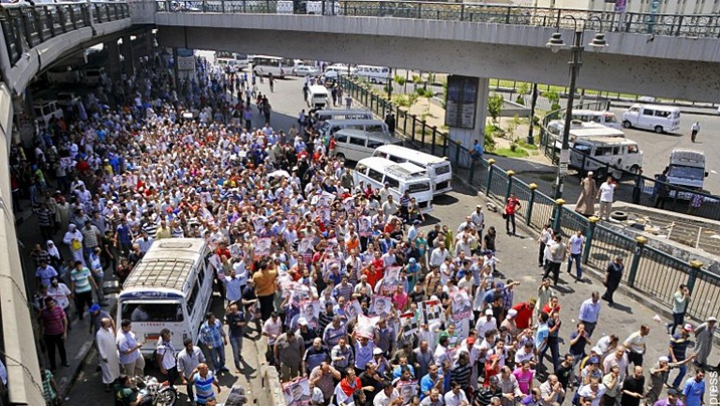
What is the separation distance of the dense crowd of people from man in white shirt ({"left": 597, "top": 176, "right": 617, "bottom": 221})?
2.79m

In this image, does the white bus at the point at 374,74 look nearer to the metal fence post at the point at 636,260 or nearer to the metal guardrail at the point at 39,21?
the metal guardrail at the point at 39,21

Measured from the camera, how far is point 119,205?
17203 mm

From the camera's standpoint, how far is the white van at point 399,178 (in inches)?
832

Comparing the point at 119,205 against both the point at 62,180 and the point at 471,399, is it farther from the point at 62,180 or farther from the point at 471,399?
the point at 471,399

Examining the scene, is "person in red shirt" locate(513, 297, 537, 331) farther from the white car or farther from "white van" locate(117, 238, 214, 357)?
the white car

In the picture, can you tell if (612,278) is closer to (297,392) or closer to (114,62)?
(297,392)

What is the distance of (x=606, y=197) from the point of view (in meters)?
19.8

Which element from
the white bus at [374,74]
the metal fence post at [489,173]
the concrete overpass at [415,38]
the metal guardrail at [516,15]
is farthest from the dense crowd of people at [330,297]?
the white bus at [374,74]

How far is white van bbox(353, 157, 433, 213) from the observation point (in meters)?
21.1

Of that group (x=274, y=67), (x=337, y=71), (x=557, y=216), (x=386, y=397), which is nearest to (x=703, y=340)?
(x=557, y=216)

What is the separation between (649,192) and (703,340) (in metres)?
15.0

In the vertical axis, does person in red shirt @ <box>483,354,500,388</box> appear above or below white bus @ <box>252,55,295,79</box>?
above

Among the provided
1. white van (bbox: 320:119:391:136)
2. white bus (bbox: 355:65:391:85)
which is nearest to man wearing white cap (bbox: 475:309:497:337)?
white van (bbox: 320:119:391:136)

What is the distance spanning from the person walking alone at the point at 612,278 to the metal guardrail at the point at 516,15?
9674 mm
